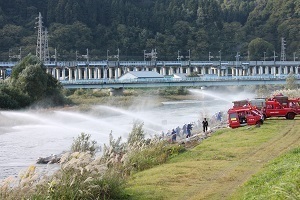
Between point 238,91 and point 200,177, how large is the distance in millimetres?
102090

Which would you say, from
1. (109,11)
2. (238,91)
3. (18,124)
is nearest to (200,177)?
(18,124)

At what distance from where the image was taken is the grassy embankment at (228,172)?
17312mm

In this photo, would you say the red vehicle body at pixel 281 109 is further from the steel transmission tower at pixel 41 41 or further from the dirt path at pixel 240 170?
the steel transmission tower at pixel 41 41

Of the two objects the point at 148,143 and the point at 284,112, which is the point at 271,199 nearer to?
the point at 148,143

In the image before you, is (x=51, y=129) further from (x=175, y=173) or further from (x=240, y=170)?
(x=240, y=170)

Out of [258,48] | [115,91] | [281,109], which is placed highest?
[258,48]

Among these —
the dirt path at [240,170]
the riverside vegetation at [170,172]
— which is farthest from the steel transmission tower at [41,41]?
the dirt path at [240,170]

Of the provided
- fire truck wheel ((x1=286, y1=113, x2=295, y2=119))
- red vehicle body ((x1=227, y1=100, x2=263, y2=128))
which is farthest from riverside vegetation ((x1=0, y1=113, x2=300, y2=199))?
fire truck wheel ((x1=286, y1=113, x2=295, y2=119))

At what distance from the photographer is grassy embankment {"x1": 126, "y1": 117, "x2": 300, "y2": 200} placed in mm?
17312

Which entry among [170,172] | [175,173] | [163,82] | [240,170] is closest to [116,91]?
[163,82]

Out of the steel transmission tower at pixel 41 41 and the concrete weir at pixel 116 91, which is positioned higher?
the steel transmission tower at pixel 41 41

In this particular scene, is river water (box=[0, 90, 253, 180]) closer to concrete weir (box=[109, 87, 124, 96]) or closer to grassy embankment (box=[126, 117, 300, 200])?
grassy embankment (box=[126, 117, 300, 200])

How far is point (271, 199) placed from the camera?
1427cm

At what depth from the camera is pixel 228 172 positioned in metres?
21.7
